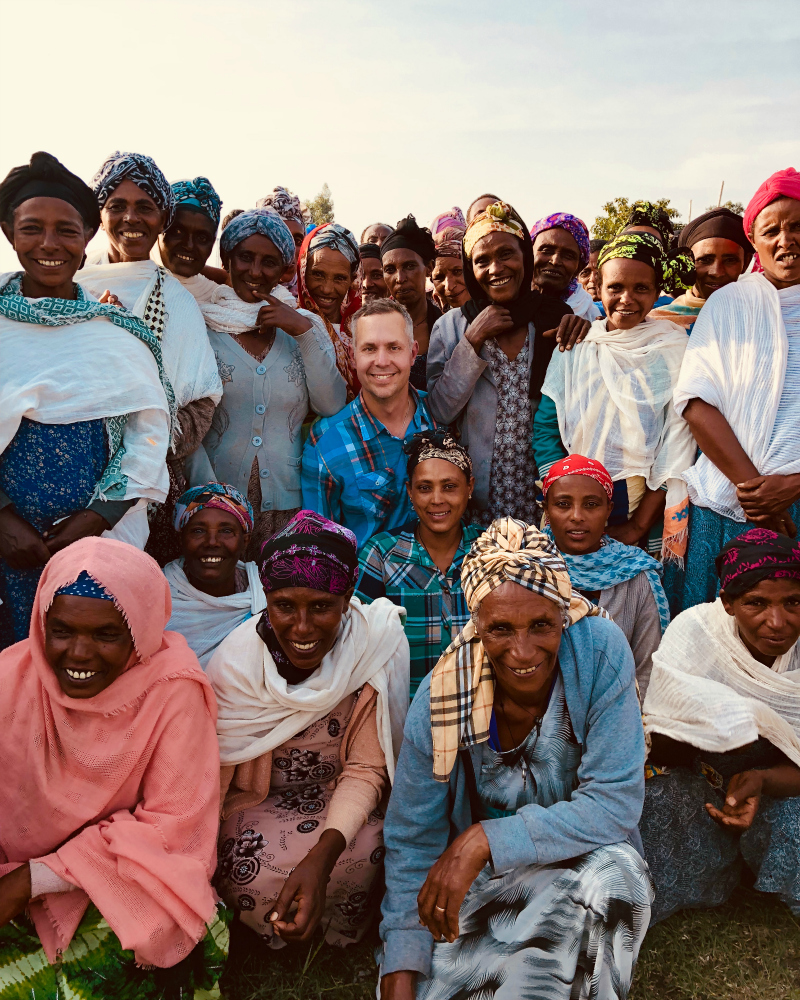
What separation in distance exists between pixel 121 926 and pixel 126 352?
2082 mm

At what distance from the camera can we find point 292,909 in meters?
2.63

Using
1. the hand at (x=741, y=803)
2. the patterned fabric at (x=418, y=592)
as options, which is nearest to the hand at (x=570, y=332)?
the patterned fabric at (x=418, y=592)

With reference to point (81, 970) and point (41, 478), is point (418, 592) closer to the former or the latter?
point (41, 478)

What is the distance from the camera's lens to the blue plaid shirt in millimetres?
4043

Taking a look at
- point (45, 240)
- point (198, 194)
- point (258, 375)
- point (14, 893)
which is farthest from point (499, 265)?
point (14, 893)

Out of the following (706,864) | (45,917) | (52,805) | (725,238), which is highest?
(725,238)

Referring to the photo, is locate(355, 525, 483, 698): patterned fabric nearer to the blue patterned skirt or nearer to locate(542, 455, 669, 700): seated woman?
locate(542, 455, 669, 700): seated woman

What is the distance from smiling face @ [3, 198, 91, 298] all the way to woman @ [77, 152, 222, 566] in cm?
45

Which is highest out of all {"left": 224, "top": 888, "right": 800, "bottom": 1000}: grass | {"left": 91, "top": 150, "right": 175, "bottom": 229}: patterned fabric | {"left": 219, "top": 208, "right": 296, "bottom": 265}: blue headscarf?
{"left": 91, "top": 150, "right": 175, "bottom": 229}: patterned fabric

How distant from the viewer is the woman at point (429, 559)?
360cm

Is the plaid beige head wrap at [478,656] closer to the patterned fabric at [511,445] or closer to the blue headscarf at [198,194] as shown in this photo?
the patterned fabric at [511,445]

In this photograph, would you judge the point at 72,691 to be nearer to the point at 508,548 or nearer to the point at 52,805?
the point at 52,805

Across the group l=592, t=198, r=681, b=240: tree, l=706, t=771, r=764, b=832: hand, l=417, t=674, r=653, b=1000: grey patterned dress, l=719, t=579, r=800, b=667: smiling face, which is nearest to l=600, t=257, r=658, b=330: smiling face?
l=719, t=579, r=800, b=667: smiling face

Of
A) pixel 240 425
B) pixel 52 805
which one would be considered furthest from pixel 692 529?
pixel 52 805
